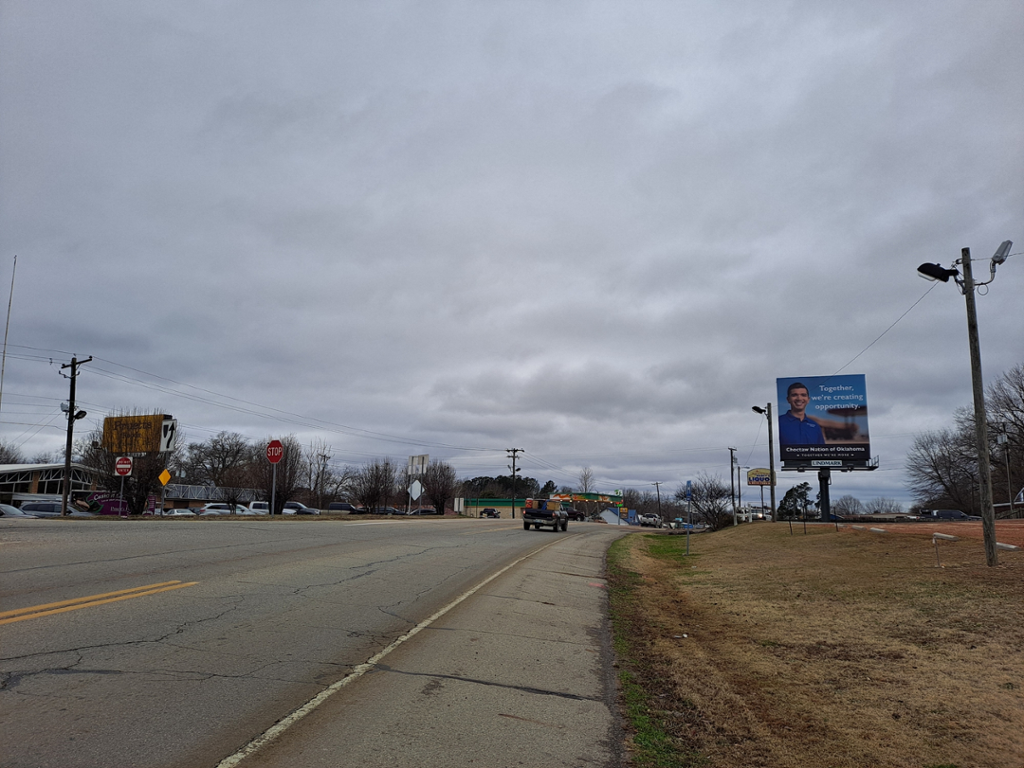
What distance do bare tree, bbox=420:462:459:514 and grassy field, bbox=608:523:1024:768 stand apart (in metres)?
66.7

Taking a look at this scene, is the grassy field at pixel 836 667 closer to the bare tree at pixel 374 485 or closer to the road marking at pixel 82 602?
the road marking at pixel 82 602

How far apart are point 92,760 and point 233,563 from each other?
30.2ft

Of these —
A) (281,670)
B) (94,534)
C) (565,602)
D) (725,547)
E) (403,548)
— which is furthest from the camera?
(725,547)

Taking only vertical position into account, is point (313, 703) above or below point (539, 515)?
above

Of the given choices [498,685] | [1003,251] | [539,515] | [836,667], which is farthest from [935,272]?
[539,515]

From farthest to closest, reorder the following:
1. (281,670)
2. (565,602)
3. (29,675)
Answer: (565,602), (281,670), (29,675)

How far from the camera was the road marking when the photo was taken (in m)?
7.66

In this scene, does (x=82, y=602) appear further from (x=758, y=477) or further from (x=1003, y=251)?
(x=758, y=477)

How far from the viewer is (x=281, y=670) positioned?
6387mm

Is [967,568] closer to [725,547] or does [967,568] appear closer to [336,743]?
[336,743]

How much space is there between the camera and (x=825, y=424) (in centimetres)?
4428

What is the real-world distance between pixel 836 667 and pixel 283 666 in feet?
20.9

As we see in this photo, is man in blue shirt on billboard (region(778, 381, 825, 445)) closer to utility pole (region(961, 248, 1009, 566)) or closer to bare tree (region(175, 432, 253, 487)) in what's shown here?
utility pole (region(961, 248, 1009, 566))

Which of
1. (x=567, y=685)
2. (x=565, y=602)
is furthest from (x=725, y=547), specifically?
(x=567, y=685)
